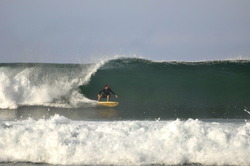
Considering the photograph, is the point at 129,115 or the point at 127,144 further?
the point at 129,115

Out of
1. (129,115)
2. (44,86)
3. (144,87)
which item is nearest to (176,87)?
(144,87)

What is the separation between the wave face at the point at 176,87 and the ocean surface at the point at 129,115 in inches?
1.5

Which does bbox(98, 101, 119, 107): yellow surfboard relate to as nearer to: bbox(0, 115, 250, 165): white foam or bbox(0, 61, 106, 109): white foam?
bbox(0, 61, 106, 109): white foam

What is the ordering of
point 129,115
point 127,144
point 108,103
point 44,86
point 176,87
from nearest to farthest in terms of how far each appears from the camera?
point 127,144 < point 129,115 < point 108,103 < point 176,87 < point 44,86

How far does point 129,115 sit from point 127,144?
597 cm

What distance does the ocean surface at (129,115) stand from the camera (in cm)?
681

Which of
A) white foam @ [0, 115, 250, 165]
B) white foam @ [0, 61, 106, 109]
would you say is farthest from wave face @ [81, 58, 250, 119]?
white foam @ [0, 115, 250, 165]

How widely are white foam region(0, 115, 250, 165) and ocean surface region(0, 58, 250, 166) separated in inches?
0.7

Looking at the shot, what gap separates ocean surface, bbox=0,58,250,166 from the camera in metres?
6.81

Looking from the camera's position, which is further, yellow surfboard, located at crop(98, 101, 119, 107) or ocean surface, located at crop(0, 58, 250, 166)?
yellow surfboard, located at crop(98, 101, 119, 107)

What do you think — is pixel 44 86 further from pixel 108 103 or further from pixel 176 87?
pixel 176 87

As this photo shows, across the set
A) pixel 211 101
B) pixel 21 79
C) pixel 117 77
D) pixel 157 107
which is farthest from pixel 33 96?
pixel 211 101

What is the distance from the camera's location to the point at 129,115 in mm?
12992

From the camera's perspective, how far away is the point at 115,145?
697 centimetres
